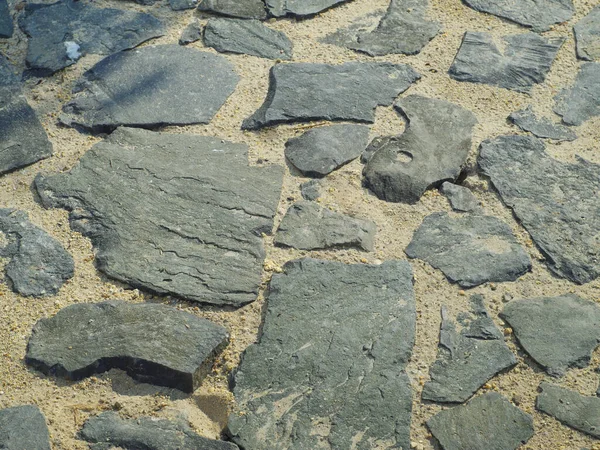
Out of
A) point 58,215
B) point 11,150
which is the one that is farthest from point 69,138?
Answer: point 58,215

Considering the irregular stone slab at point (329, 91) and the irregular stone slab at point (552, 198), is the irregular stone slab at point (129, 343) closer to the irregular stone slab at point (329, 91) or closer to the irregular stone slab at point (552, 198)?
the irregular stone slab at point (329, 91)

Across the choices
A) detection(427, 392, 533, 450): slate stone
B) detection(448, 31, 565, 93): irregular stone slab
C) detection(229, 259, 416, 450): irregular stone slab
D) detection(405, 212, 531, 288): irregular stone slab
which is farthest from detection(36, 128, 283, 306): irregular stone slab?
detection(448, 31, 565, 93): irregular stone slab

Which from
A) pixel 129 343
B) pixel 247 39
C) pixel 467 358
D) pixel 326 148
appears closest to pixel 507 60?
pixel 326 148

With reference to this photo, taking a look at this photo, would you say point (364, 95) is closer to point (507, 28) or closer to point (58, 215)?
point (507, 28)

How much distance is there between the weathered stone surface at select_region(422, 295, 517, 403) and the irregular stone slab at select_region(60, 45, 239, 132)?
4.26 feet

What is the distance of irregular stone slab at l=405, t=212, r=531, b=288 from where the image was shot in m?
2.68

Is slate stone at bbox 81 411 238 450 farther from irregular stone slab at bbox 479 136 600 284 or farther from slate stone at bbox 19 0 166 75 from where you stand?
slate stone at bbox 19 0 166 75

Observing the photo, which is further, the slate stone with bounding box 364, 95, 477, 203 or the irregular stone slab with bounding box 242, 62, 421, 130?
the irregular stone slab with bounding box 242, 62, 421, 130

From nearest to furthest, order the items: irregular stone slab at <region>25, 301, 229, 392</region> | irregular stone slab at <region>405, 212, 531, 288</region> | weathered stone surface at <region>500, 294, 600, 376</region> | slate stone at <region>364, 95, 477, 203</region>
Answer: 1. irregular stone slab at <region>25, 301, 229, 392</region>
2. weathered stone surface at <region>500, 294, 600, 376</region>
3. irregular stone slab at <region>405, 212, 531, 288</region>
4. slate stone at <region>364, 95, 477, 203</region>

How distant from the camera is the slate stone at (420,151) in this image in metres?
2.94

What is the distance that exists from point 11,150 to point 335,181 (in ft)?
3.91

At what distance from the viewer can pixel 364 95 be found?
10.9 feet

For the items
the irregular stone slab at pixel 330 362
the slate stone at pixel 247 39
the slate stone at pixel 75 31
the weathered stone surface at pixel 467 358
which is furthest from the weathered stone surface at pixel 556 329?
the slate stone at pixel 75 31

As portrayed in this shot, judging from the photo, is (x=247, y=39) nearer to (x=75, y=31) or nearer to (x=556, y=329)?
(x=75, y=31)
